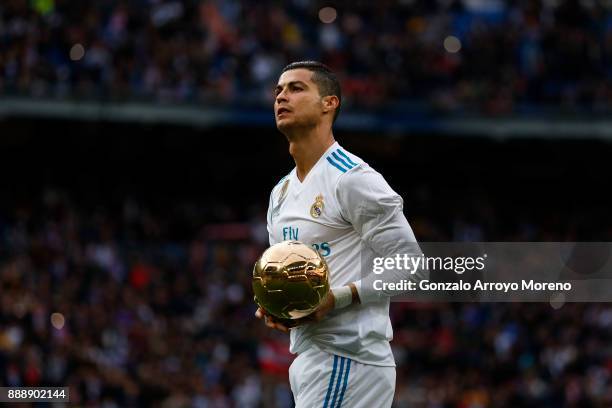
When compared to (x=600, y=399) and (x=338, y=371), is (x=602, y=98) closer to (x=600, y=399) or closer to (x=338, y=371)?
(x=600, y=399)

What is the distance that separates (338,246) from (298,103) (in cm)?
64

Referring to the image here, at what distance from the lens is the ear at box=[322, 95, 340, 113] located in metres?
4.93

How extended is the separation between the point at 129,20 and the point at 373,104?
427 centimetres

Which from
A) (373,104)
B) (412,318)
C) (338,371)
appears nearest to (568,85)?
(373,104)

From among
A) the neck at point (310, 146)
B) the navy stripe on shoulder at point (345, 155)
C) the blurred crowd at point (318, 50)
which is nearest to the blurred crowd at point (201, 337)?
the blurred crowd at point (318, 50)

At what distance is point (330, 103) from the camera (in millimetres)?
4957

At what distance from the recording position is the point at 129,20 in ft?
62.0

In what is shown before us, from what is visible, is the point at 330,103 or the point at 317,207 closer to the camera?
the point at 317,207

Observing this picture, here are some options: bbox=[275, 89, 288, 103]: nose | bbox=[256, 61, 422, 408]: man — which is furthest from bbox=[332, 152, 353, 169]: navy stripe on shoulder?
bbox=[275, 89, 288, 103]: nose

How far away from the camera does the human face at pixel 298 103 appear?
4859 millimetres

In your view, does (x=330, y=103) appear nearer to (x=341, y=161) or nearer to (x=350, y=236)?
(x=341, y=161)

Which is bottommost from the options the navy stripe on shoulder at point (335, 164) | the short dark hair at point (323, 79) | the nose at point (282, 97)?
the navy stripe on shoulder at point (335, 164)

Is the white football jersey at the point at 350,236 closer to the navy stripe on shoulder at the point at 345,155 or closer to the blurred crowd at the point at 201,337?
the navy stripe on shoulder at the point at 345,155

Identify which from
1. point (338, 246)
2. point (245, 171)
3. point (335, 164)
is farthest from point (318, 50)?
point (338, 246)
